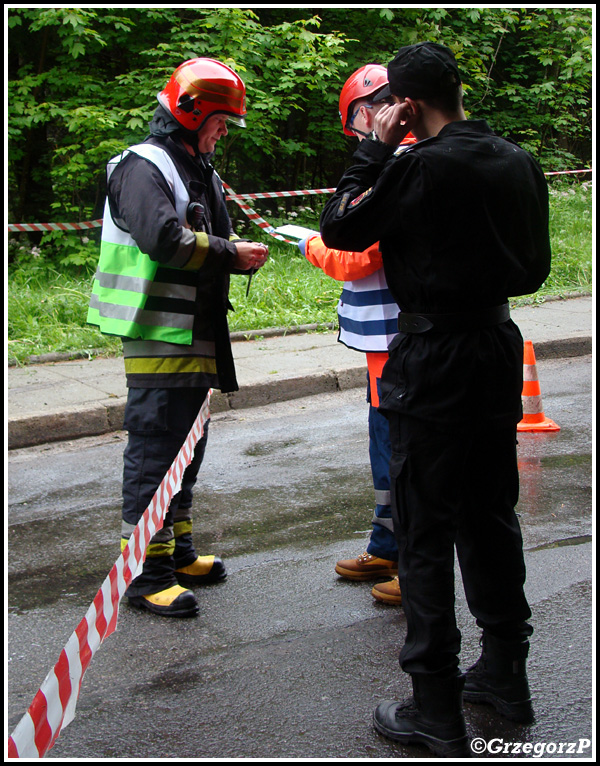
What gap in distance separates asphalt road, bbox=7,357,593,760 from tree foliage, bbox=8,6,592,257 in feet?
23.9

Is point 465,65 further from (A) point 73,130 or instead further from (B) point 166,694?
(B) point 166,694

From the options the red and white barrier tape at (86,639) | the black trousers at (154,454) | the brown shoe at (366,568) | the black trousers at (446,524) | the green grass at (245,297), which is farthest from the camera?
the green grass at (245,297)

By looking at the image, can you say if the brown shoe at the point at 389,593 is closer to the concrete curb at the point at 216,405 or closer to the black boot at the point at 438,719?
the black boot at the point at 438,719

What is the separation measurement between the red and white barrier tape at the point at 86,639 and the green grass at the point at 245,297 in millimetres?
5163

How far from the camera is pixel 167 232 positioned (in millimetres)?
3244

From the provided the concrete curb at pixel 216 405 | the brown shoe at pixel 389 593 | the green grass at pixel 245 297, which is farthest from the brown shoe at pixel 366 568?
the green grass at pixel 245 297

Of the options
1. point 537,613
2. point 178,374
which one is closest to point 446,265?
point 178,374

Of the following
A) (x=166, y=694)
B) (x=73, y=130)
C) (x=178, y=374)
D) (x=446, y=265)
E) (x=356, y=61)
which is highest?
(x=356, y=61)

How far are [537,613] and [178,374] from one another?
180cm


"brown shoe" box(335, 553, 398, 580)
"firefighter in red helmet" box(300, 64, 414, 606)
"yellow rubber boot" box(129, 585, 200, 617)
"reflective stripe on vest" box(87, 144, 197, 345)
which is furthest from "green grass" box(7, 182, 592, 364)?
"firefighter in red helmet" box(300, 64, 414, 606)

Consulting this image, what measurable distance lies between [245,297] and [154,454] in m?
7.11

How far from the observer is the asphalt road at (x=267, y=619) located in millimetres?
2648

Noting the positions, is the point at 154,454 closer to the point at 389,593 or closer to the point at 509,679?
the point at 389,593

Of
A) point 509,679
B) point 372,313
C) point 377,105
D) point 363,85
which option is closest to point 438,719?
point 509,679
